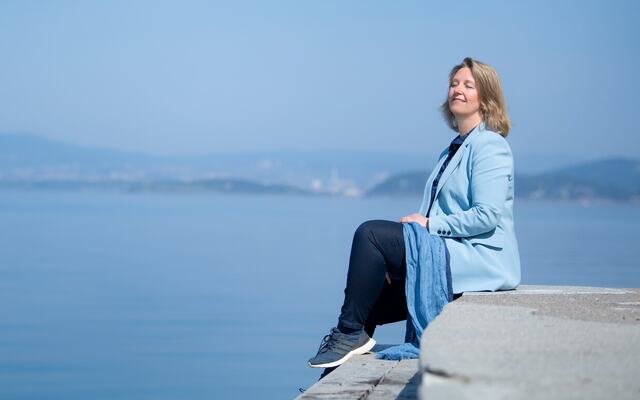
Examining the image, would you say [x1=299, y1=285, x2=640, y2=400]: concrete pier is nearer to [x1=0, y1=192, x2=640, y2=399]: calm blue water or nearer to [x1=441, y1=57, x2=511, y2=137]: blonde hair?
[x1=441, y1=57, x2=511, y2=137]: blonde hair

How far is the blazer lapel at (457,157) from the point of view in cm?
513

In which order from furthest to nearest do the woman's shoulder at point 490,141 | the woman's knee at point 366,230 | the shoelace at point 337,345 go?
the woman's shoulder at point 490,141, the shoelace at point 337,345, the woman's knee at point 366,230

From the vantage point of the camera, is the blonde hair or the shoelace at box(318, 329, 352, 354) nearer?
the shoelace at box(318, 329, 352, 354)

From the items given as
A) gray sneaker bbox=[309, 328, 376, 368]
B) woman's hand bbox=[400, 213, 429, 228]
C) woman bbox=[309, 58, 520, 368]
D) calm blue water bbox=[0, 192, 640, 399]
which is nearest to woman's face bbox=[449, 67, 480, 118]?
woman bbox=[309, 58, 520, 368]

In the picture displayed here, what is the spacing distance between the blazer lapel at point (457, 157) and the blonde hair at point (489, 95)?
58mm

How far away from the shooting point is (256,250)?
22.7m

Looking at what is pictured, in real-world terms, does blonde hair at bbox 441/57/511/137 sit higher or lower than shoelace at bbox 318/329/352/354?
higher

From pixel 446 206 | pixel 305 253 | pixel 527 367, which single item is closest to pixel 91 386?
pixel 446 206

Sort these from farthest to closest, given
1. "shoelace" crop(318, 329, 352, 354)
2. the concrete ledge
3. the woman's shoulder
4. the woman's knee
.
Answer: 1. the woman's shoulder
2. "shoelace" crop(318, 329, 352, 354)
3. the woman's knee
4. the concrete ledge

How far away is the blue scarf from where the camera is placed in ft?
16.0

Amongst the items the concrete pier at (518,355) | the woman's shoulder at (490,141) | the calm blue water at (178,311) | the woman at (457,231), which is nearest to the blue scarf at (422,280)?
the woman at (457,231)

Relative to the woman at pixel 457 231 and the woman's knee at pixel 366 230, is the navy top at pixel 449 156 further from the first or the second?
the woman's knee at pixel 366 230

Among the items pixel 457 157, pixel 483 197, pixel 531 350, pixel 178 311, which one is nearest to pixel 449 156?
pixel 457 157

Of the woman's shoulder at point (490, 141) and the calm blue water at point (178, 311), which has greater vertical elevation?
the woman's shoulder at point (490, 141)
